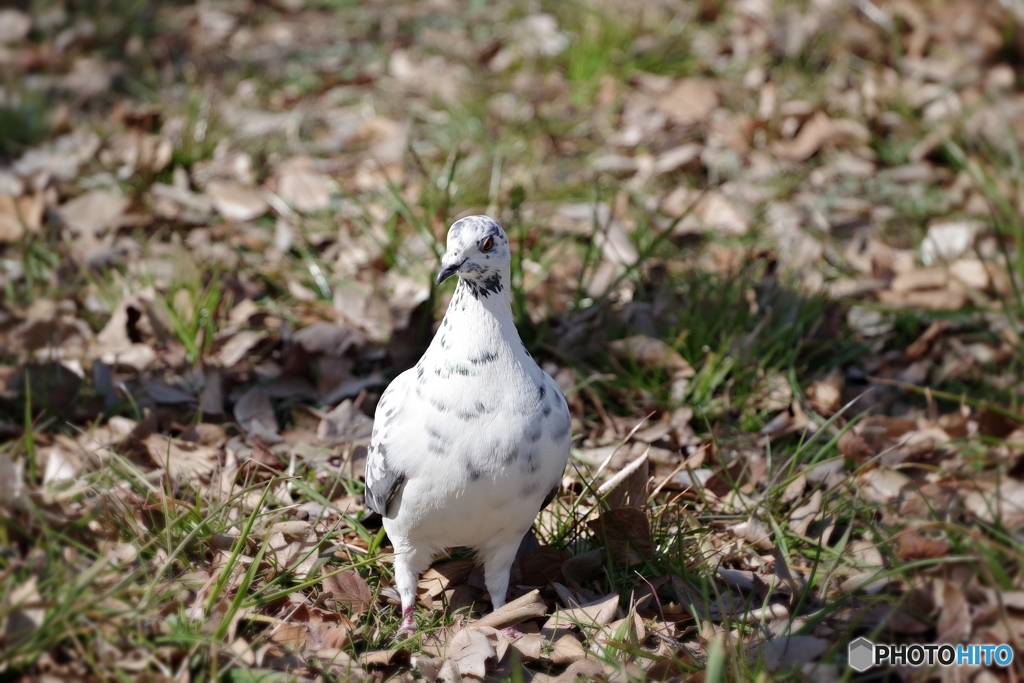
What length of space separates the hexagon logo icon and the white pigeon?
3.36ft

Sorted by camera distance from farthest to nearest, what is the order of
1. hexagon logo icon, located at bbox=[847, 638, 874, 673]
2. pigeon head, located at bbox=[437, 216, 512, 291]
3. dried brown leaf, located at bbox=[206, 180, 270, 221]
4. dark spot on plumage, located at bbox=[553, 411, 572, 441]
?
dried brown leaf, located at bbox=[206, 180, 270, 221] → dark spot on plumage, located at bbox=[553, 411, 572, 441] → pigeon head, located at bbox=[437, 216, 512, 291] → hexagon logo icon, located at bbox=[847, 638, 874, 673]

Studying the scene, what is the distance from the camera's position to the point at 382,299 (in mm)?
4715

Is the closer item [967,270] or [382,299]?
[382,299]

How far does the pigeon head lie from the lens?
295 centimetres

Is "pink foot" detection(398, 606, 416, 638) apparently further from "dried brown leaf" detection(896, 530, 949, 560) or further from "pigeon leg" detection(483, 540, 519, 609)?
"dried brown leaf" detection(896, 530, 949, 560)

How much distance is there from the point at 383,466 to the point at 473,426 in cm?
37

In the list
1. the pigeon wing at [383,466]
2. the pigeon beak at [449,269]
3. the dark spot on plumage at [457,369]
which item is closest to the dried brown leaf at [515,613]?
the pigeon wing at [383,466]

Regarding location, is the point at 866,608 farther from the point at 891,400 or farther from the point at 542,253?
the point at 542,253

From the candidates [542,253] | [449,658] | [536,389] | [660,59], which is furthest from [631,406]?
[660,59]

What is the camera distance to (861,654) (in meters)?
2.86

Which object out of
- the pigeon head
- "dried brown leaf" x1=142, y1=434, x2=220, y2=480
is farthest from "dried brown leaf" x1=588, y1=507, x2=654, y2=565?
"dried brown leaf" x1=142, y1=434, x2=220, y2=480

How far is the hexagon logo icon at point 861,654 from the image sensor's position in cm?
282

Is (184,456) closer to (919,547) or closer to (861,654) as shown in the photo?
(861,654)

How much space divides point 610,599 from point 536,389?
786mm
